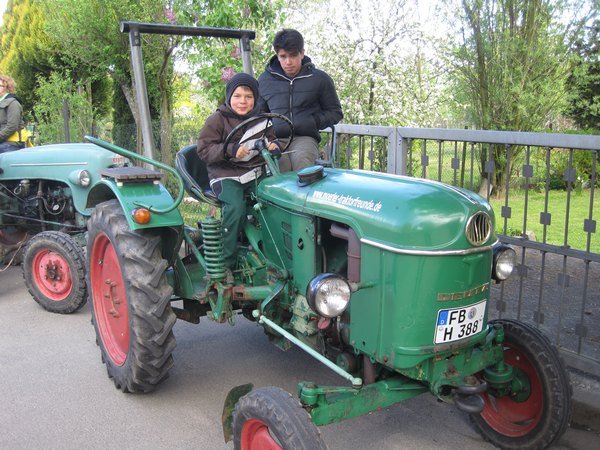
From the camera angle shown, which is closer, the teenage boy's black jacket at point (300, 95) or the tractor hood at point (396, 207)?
the tractor hood at point (396, 207)

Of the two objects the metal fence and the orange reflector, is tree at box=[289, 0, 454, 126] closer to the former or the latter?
the metal fence

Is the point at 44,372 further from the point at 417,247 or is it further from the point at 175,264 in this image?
the point at 417,247

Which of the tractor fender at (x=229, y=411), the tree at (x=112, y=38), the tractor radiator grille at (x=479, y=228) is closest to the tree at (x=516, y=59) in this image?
the tree at (x=112, y=38)

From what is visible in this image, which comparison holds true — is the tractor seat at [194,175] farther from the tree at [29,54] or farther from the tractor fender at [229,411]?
the tree at [29,54]

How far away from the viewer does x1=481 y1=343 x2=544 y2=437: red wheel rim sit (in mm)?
3191

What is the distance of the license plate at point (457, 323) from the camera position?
8.95 feet

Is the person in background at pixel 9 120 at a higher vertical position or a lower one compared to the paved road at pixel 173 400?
higher

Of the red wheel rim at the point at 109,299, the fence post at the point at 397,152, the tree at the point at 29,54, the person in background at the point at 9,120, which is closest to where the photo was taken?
the red wheel rim at the point at 109,299

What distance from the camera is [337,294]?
8.80 ft

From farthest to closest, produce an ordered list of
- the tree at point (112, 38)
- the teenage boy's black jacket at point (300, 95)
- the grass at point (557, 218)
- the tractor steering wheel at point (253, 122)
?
the tree at point (112, 38)
the grass at point (557, 218)
the teenage boy's black jacket at point (300, 95)
the tractor steering wheel at point (253, 122)

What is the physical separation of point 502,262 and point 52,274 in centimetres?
401

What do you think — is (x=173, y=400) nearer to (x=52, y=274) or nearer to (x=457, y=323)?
(x=457, y=323)

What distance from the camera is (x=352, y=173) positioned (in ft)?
10.9

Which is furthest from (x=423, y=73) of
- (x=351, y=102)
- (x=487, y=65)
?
(x=351, y=102)
